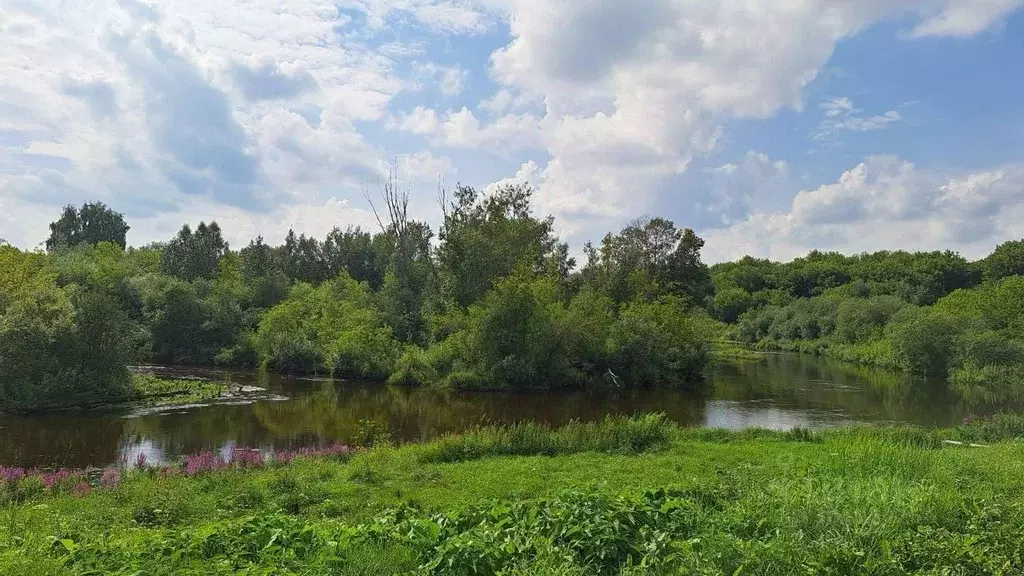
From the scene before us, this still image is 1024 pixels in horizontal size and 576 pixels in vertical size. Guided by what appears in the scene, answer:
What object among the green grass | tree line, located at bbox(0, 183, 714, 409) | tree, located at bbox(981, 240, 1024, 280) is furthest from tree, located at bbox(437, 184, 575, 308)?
tree, located at bbox(981, 240, 1024, 280)

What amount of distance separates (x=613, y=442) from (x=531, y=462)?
331 cm

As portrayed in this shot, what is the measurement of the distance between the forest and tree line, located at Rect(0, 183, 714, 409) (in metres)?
0.11

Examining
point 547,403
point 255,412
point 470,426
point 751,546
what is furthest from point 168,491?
point 547,403

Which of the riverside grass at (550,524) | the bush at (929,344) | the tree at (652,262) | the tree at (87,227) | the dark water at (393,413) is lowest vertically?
the dark water at (393,413)

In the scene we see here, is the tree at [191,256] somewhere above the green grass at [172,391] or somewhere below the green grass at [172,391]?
above

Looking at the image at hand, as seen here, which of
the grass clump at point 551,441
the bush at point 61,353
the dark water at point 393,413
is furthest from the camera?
the bush at point 61,353

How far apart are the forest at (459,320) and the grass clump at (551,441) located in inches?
812

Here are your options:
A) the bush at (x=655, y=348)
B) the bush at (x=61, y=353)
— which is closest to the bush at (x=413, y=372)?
the bush at (x=655, y=348)

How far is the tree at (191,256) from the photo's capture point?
80188 millimetres

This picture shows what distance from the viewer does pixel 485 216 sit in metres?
58.3

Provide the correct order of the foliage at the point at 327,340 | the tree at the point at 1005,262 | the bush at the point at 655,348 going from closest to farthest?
the foliage at the point at 327,340 → the bush at the point at 655,348 → the tree at the point at 1005,262

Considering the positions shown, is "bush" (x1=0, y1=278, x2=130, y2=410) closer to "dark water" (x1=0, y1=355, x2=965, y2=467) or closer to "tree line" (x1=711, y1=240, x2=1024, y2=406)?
"dark water" (x1=0, y1=355, x2=965, y2=467)

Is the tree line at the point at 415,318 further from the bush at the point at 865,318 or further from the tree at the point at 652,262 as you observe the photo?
the bush at the point at 865,318

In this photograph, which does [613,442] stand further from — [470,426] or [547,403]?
[547,403]
